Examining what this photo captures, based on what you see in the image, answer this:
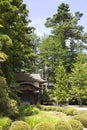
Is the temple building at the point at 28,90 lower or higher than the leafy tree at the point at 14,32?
lower

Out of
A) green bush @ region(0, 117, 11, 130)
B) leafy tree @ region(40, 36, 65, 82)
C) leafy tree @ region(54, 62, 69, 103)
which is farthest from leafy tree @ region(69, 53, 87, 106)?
green bush @ region(0, 117, 11, 130)

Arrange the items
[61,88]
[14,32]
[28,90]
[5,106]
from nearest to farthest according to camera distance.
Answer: [5,106], [14,32], [28,90], [61,88]

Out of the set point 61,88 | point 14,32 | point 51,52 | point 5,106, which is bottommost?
point 5,106

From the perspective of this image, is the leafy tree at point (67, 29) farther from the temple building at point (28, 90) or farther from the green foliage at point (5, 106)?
the green foliage at point (5, 106)

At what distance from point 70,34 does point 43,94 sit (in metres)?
23.7

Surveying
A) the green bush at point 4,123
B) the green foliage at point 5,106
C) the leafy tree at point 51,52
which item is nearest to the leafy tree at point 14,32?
the green foliage at point 5,106

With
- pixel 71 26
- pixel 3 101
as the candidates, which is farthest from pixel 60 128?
pixel 71 26

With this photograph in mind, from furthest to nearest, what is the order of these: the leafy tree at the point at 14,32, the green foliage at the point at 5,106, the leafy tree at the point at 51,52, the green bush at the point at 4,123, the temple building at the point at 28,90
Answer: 1. the leafy tree at the point at 51,52
2. the temple building at the point at 28,90
3. the leafy tree at the point at 14,32
4. the green foliage at the point at 5,106
5. the green bush at the point at 4,123

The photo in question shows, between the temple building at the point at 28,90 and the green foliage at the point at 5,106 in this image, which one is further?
the temple building at the point at 28,90

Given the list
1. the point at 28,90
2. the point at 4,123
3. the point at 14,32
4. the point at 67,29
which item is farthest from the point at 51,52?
the point at 4,123

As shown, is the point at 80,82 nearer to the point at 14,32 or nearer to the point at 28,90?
the point at 28,90

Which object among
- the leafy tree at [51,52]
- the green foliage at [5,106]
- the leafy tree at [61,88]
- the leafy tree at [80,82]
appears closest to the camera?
the green foliage at [5,106]

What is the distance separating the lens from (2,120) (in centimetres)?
1691

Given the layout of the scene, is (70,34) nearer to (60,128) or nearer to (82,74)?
(82,74)
